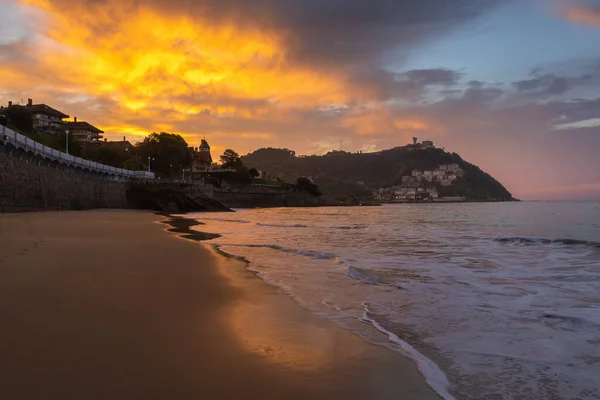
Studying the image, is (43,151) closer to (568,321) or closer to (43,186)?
(43,186)

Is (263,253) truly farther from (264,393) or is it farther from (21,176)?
(21,176)

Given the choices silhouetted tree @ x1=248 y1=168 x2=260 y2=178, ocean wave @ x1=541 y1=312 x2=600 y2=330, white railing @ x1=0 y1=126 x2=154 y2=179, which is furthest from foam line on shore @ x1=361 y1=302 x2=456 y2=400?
silhouetted tree @ x1=248 y1=168 x2=260 y2=178

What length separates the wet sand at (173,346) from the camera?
3221mm

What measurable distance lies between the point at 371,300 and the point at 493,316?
1813 mm

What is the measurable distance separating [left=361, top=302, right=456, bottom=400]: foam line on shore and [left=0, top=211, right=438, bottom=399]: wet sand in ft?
0.33

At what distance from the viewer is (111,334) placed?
439cm

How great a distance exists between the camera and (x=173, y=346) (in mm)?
4152

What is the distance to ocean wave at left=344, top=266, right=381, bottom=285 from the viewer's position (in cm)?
855

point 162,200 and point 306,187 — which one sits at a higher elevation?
point 306,187

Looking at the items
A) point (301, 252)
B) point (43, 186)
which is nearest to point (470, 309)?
point (301, 252)

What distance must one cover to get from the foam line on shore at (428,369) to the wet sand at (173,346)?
0.10 meters

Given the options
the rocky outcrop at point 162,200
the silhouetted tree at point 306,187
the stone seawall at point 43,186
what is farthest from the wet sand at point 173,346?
the silhouetted tree at point 306,187

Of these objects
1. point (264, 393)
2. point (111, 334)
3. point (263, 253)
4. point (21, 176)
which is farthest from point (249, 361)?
point (21, 176)

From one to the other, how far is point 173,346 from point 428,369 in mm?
2416
